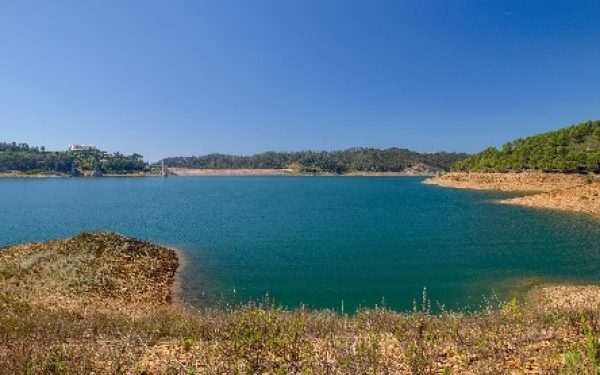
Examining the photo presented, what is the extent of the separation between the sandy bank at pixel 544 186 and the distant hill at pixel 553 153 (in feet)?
14.6

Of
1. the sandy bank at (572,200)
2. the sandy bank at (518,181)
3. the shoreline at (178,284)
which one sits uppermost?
the sandy bank at (518,181)

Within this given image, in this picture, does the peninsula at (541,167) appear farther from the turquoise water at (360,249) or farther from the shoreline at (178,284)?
the shoreline at (178,284)

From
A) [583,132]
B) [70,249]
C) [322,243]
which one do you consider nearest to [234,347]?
[70,249]

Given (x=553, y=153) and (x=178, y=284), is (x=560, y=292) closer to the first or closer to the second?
(x=178, y=284)

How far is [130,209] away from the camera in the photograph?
8612 cm

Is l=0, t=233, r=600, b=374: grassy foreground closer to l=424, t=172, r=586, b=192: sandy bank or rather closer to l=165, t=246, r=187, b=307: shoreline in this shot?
l=165, t=246, r=187, b=307: shoreline

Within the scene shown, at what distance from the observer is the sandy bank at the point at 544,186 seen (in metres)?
68.5

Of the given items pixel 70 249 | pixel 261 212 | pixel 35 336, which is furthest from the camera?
pixel 261 212

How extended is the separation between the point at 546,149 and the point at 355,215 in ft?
283

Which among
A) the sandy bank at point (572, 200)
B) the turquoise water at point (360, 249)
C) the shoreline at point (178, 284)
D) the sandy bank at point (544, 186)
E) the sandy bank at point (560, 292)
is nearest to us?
the sandy bank at point (560, 292)

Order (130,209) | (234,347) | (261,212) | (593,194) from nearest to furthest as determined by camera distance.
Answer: (234,347)
(593,194)
(261,212)
(130,209)

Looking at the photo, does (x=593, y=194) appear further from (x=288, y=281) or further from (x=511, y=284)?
(x=288, y=281)

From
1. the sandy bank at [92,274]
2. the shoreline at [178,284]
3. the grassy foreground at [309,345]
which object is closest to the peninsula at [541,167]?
the shoreline at [178,284]

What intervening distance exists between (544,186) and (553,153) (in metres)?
26.9
